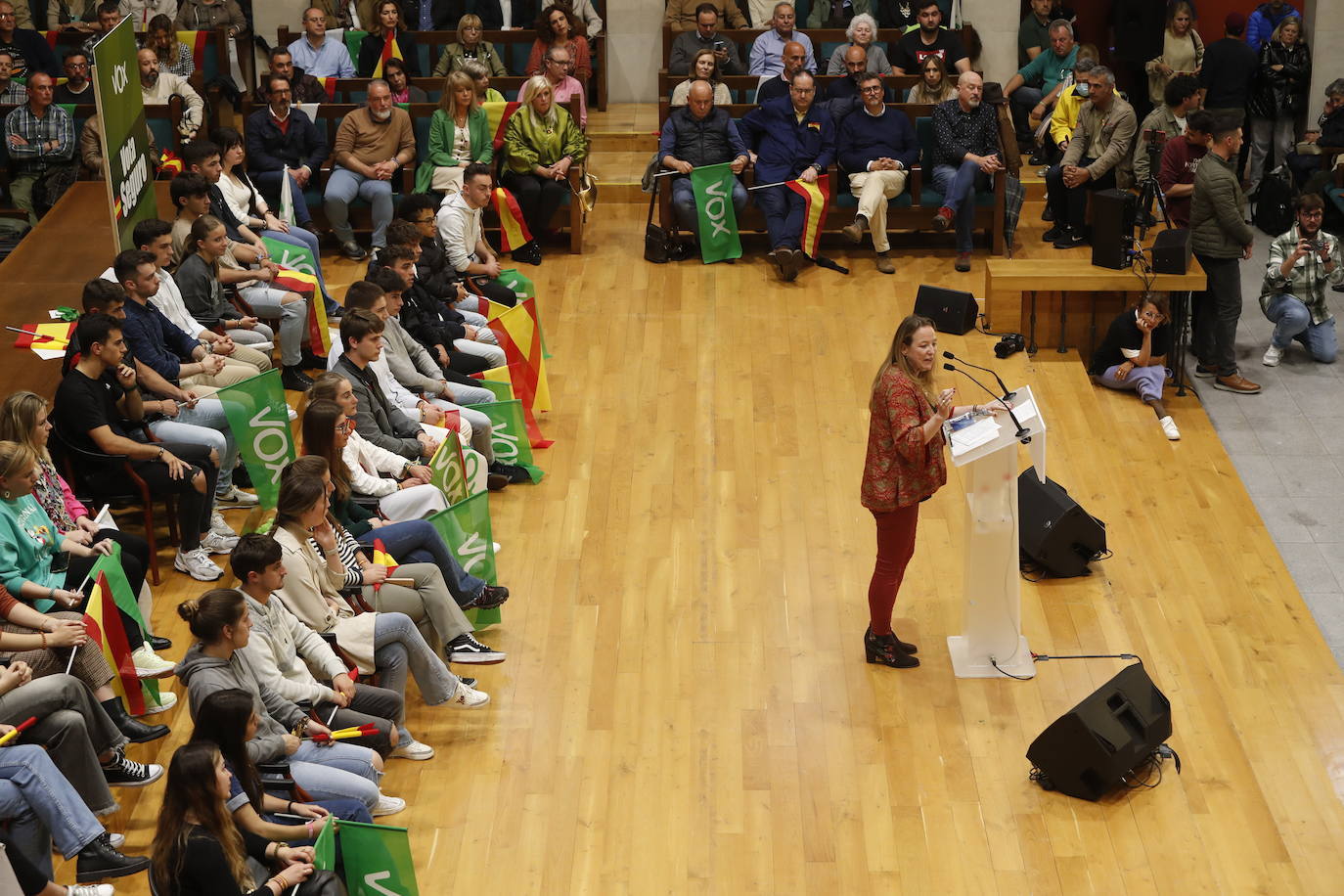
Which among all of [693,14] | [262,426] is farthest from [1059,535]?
[693,14]

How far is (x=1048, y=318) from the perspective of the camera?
7602mm

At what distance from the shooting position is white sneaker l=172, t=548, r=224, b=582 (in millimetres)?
5344

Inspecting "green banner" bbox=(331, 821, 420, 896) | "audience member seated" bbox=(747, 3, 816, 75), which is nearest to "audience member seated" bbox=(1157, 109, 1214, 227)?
"audience member seated" bbox=(747, 3, 816, 75)

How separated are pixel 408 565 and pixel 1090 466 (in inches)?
123

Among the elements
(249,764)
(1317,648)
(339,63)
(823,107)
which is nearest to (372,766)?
(249,764)

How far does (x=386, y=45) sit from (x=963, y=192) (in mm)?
4057

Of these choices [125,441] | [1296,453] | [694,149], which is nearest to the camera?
[125,441]

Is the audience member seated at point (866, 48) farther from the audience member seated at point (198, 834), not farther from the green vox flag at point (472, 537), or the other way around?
the audience member seated at point (198, 834)

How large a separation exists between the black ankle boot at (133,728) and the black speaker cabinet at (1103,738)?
2627 millimetres

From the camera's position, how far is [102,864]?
3.90 m

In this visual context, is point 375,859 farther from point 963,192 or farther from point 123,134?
point 963,192

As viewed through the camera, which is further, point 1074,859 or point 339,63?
point 339,63

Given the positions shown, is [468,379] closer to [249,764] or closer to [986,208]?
[249,764]

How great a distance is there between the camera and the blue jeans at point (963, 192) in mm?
8508
